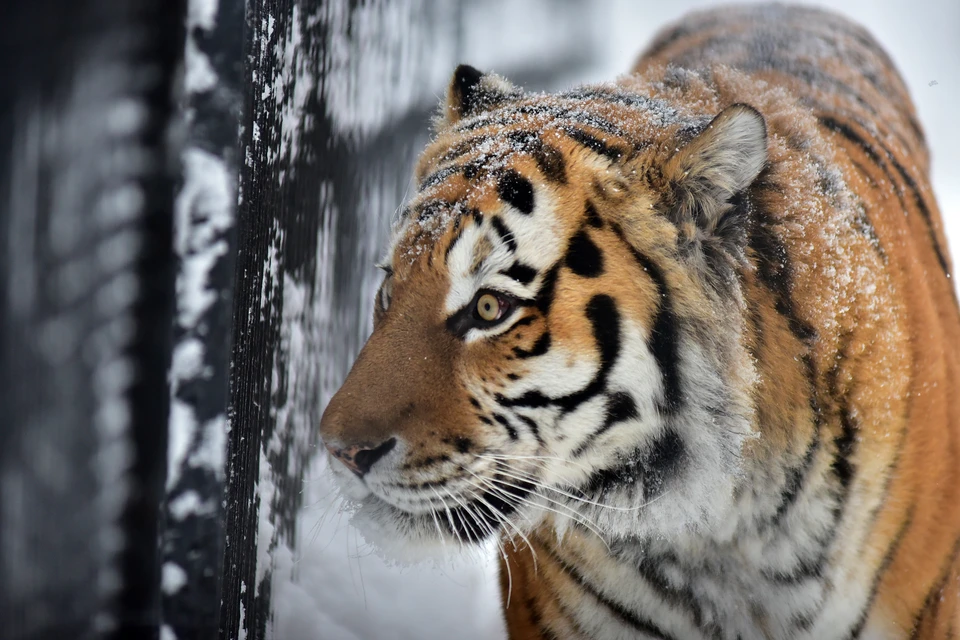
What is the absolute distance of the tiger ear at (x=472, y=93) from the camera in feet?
3.47

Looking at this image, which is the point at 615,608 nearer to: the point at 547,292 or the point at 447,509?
the point at 447,509

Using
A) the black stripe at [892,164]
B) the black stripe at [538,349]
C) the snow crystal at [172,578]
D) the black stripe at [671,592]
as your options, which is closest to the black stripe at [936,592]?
the black stripe at [671,592]

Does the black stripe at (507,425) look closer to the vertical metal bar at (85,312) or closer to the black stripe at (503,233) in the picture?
the black stripe at (503,233)

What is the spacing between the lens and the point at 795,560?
878 mm

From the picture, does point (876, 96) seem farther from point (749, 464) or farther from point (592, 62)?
point (592, 62)

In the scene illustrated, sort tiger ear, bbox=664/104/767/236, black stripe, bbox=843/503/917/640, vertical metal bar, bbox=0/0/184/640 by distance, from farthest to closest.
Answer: black stripe, bbox=843/503/917/640 < tiger ear, bbox=664/104/767/236 < vertical metal bar, bbox=0/0/184/640

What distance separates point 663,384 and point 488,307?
202mm

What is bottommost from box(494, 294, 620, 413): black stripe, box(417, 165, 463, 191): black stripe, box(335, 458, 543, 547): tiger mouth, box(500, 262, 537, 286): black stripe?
box(335, 458, 543, 547): tiger mouth

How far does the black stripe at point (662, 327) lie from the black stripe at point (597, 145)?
0.08m

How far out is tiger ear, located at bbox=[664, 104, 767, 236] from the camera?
78cm

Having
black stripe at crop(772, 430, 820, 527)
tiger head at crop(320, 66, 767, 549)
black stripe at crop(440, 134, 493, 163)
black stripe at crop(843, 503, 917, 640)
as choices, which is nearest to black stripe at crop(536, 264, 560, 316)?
tiger head at crop(320, 66, 767, 549)

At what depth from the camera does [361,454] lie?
2.60 feet

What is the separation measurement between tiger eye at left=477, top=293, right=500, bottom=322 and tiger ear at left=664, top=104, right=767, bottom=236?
0.21 metres

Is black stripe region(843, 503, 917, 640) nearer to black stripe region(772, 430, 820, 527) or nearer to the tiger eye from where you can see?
black stripe region(772, 430, 820, 527)
